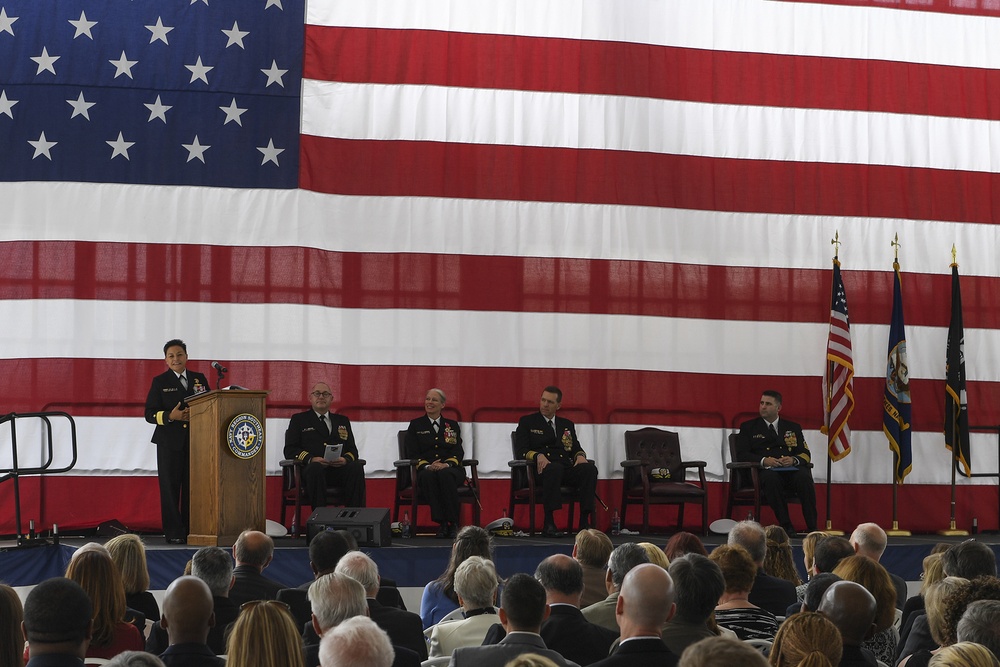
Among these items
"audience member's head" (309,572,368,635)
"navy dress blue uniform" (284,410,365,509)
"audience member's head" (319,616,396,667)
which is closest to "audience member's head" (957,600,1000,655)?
"audience member's head" (319,616,396,667)

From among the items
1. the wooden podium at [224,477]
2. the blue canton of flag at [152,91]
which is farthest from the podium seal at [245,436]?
the blue canton of flag at [152,91]

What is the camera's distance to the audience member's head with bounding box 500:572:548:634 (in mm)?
2854

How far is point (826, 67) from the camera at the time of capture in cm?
891

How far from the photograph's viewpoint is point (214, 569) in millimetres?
3623

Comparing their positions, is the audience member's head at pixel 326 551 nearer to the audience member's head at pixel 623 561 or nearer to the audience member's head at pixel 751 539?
the audience member's head at pixel 623 561

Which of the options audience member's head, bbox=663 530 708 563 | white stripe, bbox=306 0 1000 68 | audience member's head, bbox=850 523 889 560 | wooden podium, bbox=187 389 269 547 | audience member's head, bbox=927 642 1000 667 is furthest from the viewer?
white stripe, bbox=306 0 1000 68

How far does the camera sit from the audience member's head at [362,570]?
3.55m

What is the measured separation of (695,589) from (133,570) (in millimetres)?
1878

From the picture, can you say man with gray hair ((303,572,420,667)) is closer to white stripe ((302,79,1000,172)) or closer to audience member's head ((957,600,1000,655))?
audience member's head ((957,600,1000,655))

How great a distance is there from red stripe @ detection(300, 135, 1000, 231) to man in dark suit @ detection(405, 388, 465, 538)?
5.18ft

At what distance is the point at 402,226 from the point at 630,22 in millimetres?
2304

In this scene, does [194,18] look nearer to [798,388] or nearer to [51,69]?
[51,69]

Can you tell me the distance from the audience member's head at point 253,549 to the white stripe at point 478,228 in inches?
162

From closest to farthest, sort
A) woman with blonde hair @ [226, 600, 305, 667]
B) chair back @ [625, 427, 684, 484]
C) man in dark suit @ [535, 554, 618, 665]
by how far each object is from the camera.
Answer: woman with blonde hair @ [226, 600, 305, 667] → man in dark suit @ [535, 554, 618, 665] → chair back @ [625, 427, 684, 484]
